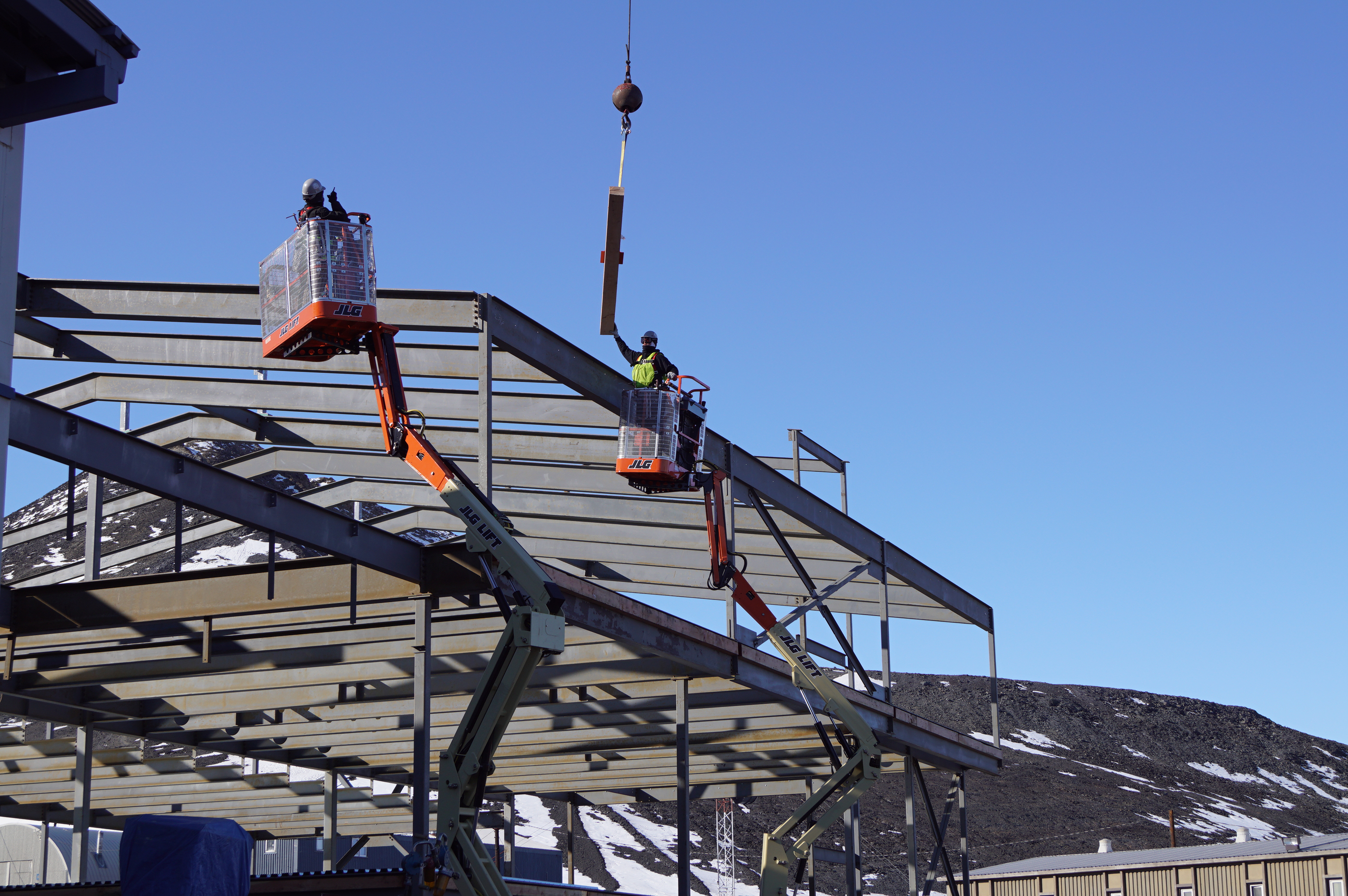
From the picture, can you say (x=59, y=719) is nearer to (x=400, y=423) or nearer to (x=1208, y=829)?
(x=400, y=423)

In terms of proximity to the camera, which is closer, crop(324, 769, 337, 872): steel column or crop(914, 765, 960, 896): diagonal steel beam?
crop(914, 765, 960, 896): diagonal steel beam

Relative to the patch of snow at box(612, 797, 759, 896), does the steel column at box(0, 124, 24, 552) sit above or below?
above

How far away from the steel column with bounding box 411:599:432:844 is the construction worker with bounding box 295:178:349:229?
13.2 feet

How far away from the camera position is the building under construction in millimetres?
13688

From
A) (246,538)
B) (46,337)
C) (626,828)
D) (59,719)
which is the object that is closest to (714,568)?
(46,337)

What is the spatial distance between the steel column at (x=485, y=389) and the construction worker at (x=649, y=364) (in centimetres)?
261

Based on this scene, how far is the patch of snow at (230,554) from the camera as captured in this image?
17600 centimetres

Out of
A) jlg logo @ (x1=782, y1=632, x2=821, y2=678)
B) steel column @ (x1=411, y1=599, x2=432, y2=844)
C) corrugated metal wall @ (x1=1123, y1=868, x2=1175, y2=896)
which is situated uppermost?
jlg logo @ (x1=782, y1=632, x2=821, y2=678)

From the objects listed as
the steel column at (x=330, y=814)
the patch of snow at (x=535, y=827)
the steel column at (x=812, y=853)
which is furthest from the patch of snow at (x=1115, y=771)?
the steel column at (x=330, y=814)

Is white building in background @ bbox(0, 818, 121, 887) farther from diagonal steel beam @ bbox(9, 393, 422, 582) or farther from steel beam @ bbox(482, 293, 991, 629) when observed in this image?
diagonal steel beam @ bbox(9, 393, 422, 582)

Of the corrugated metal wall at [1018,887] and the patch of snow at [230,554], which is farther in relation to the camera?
the patch of snow at [230,554]

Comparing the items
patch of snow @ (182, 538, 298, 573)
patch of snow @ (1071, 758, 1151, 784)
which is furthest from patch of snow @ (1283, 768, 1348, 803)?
patch of snow @ (182, 538, 298, 573)

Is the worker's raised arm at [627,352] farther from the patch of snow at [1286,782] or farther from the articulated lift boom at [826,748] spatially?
the patch of snow at [1286,782]

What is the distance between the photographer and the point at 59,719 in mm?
22172
